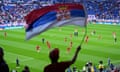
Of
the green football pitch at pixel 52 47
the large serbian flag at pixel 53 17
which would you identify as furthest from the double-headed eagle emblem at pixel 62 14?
the green football pitch at pixel 52 47

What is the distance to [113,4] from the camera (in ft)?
249

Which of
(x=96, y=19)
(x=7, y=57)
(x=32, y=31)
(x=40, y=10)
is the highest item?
(x=40, y=10)

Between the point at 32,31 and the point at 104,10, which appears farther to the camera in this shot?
the point at 104,10

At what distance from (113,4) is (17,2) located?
2397cm

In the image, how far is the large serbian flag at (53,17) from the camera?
9.51 m

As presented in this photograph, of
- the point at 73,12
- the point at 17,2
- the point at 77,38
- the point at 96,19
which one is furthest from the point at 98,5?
the point at 73,12

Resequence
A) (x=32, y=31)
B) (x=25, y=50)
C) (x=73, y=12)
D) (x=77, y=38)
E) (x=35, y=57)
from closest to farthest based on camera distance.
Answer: (x=32, y=31) → (x=73, y=12) → (x=35, y=57) → (x=25, y=50) → (x=77, y=38)

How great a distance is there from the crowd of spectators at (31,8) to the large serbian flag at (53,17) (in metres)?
51.6

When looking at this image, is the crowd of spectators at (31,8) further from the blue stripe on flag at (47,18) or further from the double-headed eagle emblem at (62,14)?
the blue stripe on flag at (47,18)

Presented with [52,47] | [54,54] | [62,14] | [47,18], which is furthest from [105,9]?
[54,54]

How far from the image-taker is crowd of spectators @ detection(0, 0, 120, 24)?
65.9 m

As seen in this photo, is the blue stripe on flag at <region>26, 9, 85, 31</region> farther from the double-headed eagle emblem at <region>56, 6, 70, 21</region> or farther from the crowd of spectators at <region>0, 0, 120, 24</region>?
the crowd of spectators at <region>0, 0, 120, 24</region>

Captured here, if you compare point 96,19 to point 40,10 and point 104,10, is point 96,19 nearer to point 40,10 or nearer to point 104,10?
point 104,10

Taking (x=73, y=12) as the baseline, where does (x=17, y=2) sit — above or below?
below
